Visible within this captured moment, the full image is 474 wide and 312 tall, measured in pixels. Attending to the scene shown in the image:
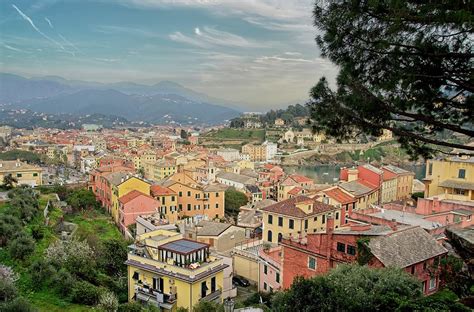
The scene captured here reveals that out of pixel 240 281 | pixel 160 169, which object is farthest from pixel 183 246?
pixel 160 169

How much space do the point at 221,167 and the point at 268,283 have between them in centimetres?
3356

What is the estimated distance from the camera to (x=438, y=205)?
17.9 m

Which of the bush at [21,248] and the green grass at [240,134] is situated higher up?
the bush at [21,248]

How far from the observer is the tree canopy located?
5.30 meters

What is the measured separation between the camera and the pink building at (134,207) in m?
23.9

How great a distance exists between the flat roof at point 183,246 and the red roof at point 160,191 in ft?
41.5

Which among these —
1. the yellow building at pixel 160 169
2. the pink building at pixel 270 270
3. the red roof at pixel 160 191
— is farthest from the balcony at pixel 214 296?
the yellow building at pixel 160 169

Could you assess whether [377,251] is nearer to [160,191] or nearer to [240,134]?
[160,191]

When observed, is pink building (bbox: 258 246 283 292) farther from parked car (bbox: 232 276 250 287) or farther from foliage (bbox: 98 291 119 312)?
foliage (bbox: 98 291 119 312)

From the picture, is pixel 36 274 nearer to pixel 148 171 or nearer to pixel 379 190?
pixel 379 190

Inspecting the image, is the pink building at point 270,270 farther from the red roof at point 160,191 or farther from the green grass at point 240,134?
the green grass at point 240,134

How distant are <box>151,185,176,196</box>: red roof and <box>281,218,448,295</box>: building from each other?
1562 cm

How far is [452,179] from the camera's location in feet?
72.5

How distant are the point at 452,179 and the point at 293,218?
958cm
